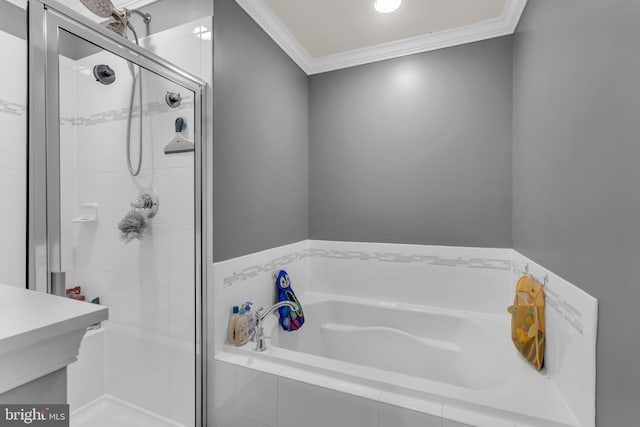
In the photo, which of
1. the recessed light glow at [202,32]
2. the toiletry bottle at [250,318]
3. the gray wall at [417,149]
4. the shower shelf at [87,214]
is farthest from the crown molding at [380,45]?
the toiletry bottle at [250,318]

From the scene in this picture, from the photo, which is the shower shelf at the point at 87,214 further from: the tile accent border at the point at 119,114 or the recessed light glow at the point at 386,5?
the recessed light glow at the point at 386,5

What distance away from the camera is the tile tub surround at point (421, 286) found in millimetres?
1019

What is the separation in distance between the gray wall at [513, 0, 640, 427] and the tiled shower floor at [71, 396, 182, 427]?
185 centimetres

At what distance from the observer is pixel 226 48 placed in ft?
4.91

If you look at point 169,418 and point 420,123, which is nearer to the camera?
point 169,418

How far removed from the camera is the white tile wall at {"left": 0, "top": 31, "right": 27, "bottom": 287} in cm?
90

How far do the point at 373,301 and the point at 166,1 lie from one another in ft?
7.62

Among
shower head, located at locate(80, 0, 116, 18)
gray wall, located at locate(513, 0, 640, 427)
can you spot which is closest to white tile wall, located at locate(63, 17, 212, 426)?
shower head, located at locate(80, 0, 116, 18)

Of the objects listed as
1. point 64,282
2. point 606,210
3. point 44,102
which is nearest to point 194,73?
point 44,102

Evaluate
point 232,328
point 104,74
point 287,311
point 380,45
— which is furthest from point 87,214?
point 380,45

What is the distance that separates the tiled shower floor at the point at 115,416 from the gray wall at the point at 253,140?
886 mm

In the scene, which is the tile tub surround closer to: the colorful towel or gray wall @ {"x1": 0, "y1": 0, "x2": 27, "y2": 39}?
the colorful towel

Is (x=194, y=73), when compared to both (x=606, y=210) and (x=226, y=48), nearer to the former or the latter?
(x=226, y=48)

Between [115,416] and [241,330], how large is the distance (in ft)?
2.50
